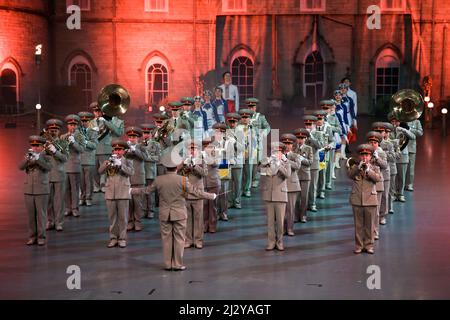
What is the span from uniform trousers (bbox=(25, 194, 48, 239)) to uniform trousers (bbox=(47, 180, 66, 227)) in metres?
0.95

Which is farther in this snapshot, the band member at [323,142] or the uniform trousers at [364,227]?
the band member at [323,142]

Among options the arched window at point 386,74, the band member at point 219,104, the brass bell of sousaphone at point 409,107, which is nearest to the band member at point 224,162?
the brass bell of sousaphone at point 409,107

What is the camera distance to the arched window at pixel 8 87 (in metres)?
32.8

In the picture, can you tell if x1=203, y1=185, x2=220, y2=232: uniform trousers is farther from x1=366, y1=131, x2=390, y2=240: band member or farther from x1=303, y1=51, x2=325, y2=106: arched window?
x1=303, y1=51, x2=325, y2=106: arched window

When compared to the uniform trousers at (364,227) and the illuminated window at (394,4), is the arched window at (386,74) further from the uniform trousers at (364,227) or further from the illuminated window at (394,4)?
the uniform trousers at (364,227)

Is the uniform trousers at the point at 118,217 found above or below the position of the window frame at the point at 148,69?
below

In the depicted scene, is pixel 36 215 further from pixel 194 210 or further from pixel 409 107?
pixel 409 107

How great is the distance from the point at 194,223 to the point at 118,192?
133cm

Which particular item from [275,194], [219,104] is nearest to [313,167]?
[275,194]

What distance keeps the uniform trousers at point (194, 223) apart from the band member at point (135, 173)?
1.64 m

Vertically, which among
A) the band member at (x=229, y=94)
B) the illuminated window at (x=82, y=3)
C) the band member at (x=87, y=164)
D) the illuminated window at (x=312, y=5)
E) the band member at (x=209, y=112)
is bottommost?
the band member at (x=87, y=164)

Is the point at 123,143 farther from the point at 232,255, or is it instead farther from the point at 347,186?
the point at 347,186

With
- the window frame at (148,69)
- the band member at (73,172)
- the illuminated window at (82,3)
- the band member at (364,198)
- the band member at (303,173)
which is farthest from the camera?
the window frame at (148,69)

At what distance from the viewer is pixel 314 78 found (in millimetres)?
34844
